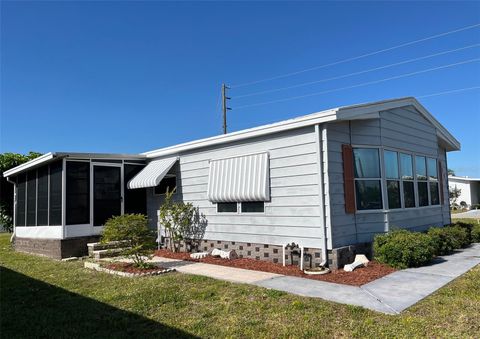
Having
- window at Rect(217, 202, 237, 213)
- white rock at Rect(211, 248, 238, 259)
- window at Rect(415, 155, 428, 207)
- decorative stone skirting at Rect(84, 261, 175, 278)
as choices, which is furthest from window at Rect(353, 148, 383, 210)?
decorative stone skirting at Rect(84, 261, 175, 278)

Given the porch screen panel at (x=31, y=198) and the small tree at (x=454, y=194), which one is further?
the small tree at (x=454, y=194)

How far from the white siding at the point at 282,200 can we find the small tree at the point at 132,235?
2302 mm

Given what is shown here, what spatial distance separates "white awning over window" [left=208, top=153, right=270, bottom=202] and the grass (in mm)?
2792

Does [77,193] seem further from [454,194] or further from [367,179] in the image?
[454,194]

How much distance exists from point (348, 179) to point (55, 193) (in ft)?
29.9

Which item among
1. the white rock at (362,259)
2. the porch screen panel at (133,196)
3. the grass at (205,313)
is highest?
the porch screen panel at (133,196)

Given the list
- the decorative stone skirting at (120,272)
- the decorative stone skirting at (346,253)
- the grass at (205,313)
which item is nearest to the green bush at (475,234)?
the grass at (205,313)

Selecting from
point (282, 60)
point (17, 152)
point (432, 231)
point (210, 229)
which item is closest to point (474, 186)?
point (282, 60)

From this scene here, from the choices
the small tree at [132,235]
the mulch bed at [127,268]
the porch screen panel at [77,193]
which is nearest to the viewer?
the mulch bed at [127,268]

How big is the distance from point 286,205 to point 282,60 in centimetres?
1269

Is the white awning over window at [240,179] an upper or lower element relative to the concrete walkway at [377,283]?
upper

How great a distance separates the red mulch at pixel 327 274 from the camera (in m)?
6.90

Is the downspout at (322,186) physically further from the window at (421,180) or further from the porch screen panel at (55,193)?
the porch screen panel at (55,193)

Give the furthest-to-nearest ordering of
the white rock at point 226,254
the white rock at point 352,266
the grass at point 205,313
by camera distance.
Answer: the white rock at point 226,254 → the white rock at point 352,266 → the grass at point 205,313
